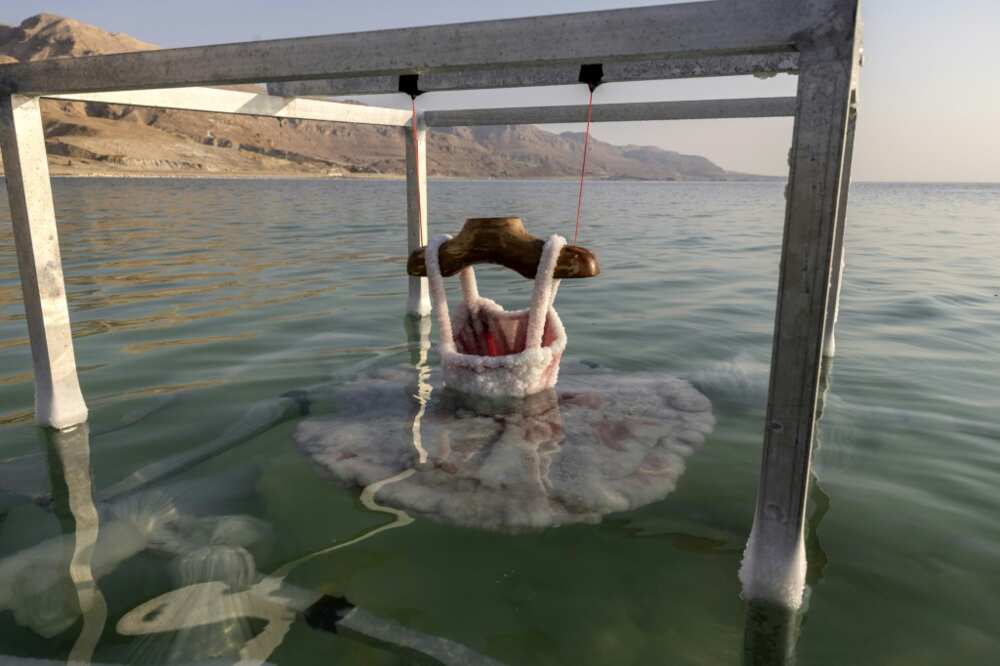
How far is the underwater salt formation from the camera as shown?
295 centimetres

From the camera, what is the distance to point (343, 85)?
474 centimetres

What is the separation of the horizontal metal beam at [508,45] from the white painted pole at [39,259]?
0.80 m

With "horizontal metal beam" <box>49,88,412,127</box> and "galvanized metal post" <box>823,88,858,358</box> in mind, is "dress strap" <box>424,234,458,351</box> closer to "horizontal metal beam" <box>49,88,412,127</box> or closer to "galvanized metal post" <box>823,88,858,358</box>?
"horizontal metal beam" <box>49,88,412,127</box>

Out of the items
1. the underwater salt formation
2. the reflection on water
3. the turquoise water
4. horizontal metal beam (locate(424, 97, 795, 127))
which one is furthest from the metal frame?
horizontal metal beam (locate(424, 97, 795, 127))

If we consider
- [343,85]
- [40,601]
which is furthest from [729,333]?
[40,601]

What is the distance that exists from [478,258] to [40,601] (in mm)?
2627

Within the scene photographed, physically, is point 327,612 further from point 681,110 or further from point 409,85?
point 681,110

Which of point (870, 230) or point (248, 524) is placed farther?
point (870, 230)

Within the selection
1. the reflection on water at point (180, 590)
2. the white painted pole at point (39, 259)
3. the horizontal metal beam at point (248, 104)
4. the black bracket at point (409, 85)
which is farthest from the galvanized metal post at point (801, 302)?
the white painted pole at point (39, 259)

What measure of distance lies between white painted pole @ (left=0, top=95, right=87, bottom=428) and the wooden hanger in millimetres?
2226

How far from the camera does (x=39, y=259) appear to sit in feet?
11.5

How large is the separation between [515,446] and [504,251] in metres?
1.16

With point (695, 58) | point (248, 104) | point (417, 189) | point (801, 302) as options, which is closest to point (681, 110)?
point (417, 189)

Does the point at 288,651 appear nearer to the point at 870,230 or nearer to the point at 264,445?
the point at 264,445
